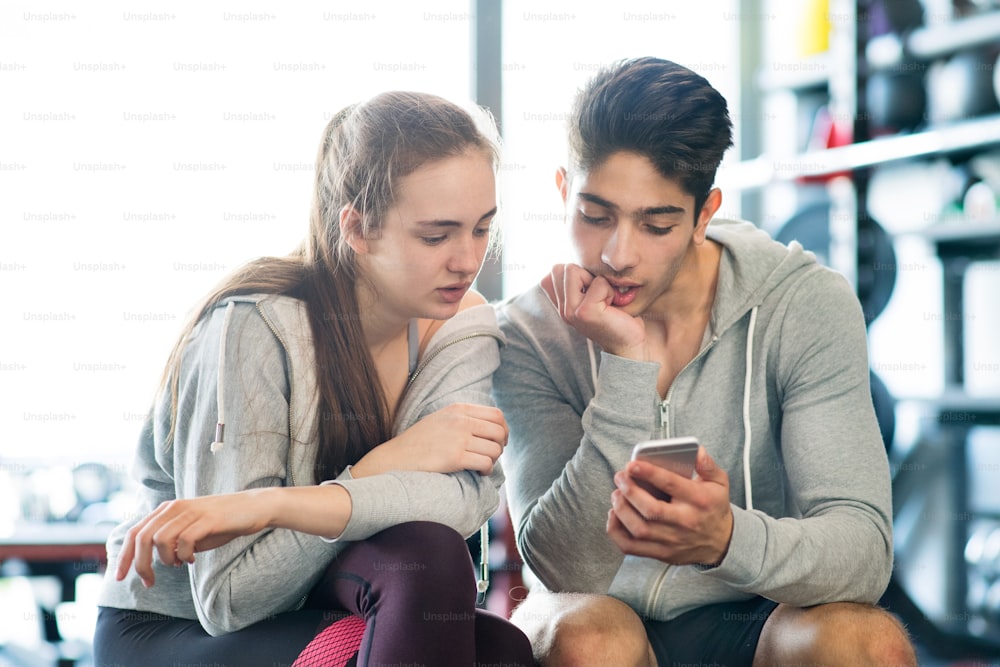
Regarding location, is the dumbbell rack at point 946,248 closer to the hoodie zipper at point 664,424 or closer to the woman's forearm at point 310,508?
the hoodie zipper at point 664,424

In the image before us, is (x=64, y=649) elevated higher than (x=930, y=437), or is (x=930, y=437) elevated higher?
(x=930, y=437)

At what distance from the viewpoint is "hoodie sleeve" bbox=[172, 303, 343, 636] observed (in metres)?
1.10

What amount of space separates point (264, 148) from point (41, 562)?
132 cm

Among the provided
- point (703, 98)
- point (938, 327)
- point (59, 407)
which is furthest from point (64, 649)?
point (938, 327)

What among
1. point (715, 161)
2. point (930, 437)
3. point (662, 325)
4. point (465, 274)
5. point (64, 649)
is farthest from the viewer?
point (930, 437)

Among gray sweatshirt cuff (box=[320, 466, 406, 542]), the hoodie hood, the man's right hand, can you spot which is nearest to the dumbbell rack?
the hoodie hood

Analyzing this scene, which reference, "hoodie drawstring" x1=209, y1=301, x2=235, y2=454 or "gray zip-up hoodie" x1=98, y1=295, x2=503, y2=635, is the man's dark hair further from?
"hoodie drawstring" x1=209, y1=301, x2=235, y2=454

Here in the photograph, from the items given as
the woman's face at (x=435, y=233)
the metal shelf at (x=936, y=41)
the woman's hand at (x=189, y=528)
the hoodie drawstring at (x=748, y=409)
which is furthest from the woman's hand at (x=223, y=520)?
the metal shelf at (x=936, y=41)

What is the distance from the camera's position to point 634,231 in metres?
1.32

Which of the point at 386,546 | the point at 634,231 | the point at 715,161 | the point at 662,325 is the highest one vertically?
the point at 715,161

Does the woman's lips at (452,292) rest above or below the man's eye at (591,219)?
below

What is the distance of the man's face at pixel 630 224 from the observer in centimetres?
131

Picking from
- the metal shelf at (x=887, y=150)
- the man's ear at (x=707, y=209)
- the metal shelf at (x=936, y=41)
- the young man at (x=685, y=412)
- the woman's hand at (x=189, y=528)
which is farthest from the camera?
the metal shelf at (x=936, y=41)

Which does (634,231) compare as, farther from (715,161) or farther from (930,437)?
(930,437)
